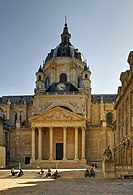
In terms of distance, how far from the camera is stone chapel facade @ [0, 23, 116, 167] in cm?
6562

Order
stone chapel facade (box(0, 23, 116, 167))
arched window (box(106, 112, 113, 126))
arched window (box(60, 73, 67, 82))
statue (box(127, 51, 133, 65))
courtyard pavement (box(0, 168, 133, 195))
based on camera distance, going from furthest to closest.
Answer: arched window (box(106, 112, 113, 126)) → arched window (box(60, 73, 67, 82)) → stone chapel facade (box(0, 23, 116, 167)) → statue (box(127, 51, 133, 65)) → courtyard pavement (box(0, 168, 133, 195))

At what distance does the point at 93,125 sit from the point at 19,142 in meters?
16.6

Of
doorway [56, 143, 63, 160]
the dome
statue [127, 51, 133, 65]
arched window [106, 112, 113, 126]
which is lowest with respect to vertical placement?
doorway [56, 143, 63, 160]

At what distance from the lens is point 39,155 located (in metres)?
65.2

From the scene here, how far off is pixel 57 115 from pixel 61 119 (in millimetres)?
1205

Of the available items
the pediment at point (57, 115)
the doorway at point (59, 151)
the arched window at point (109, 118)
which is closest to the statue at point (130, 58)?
the pediment at point (57, 115)

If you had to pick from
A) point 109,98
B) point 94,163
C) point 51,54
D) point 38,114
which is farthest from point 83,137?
point 51,54

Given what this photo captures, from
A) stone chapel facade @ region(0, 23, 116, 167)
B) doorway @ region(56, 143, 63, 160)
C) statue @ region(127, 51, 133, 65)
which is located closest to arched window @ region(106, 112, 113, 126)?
stone chapel facade @ region(0, 23, 116, 167)

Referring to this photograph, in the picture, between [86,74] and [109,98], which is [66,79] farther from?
[109,98]

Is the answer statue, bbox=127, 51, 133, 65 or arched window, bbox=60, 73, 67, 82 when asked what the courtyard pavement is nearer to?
statue, bbox=127, 51, 133, 65

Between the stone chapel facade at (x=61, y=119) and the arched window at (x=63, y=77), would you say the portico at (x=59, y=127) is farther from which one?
the arched window at (x=63, y=77)

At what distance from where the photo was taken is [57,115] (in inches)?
2596

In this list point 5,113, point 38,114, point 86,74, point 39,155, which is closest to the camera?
point 39,155

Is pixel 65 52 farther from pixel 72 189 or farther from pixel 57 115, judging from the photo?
pixel 72 189
